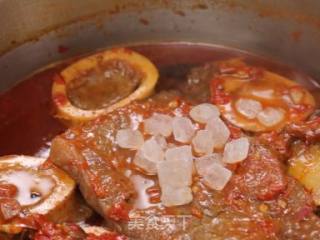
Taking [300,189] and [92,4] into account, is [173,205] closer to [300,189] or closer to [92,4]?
[300,189]

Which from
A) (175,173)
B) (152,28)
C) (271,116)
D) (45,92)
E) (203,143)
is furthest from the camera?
(152,28)

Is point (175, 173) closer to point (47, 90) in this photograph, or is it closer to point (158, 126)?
point (158, 126)

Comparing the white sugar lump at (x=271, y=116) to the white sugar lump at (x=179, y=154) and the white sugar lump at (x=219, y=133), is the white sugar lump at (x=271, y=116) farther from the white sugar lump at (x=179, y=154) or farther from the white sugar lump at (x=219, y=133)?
the white sugar lump at (x=179, y=154)

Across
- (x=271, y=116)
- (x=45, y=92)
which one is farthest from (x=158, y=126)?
(x=45, y=92)

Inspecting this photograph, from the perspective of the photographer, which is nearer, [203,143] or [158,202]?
Result: [158,202]

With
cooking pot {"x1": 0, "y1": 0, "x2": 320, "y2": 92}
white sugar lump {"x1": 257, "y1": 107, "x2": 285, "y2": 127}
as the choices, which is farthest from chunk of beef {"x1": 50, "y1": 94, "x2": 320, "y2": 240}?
cooking pot {"x1": 0, "y1": 0, "x2": 320, "y2": 92}

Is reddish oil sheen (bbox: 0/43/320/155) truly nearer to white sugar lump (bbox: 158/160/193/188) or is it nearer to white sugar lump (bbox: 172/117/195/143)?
white sugar lump (bbox: 172/117/195/143)
